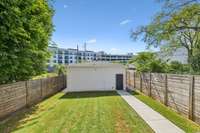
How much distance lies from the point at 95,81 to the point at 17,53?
13.6 meters

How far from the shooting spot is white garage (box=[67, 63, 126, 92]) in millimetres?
23828

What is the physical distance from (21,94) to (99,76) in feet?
41.0

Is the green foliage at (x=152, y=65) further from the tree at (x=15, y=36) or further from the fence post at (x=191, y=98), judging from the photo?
the fence post at (x=191, y=98)

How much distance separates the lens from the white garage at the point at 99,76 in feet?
78.2

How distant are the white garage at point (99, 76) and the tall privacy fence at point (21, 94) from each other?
585 centimetres

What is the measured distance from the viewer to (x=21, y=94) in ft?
39.8

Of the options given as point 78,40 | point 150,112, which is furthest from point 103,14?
point 78,40

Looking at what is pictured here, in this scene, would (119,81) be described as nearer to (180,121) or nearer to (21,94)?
(21,94)

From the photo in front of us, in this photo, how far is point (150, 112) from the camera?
10656mm

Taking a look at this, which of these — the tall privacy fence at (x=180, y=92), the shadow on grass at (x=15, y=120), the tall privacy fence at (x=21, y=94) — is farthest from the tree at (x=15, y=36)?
the tall privacy fence at (x=180, y=92)

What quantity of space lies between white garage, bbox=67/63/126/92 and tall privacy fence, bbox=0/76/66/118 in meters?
5.85

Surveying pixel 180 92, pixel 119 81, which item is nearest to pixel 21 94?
pixel 180 92

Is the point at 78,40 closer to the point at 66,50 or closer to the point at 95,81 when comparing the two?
the point at 95,81

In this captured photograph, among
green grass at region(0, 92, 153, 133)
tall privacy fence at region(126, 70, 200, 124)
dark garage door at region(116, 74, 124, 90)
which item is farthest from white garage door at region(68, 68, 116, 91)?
green grass at region(0, 92, 153, 133)
